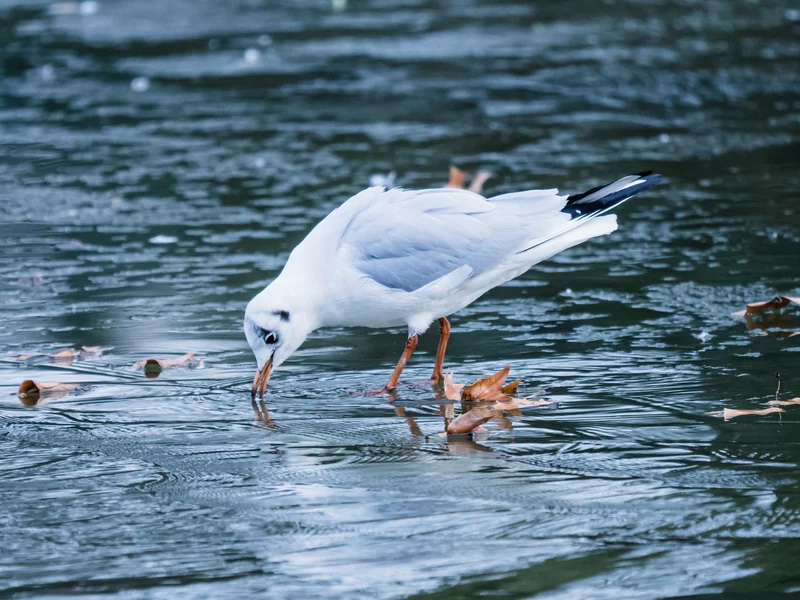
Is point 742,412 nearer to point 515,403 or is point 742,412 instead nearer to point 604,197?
point 515,403

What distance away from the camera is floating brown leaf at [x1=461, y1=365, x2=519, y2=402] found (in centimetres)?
516

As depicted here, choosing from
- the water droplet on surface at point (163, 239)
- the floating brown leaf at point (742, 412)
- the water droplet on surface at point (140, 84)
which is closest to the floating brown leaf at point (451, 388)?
the floating brown leaf at point (742, 412)

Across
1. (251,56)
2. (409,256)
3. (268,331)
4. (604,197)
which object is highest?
(251,56)

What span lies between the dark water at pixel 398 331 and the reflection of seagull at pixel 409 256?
305 mm

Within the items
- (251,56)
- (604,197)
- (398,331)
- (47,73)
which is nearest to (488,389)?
(604,197)

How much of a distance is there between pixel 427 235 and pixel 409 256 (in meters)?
0.13

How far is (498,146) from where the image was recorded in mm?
10453

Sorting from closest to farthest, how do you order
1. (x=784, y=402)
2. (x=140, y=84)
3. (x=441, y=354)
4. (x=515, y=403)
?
(x=784, y=402), (x=515, y=403), (x=441, y=354), (x=140, y=84)

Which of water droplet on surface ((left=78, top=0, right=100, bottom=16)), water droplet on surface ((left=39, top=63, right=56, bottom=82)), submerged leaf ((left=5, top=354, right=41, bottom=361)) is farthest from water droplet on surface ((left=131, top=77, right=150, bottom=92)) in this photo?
submerged leaf ((left=5, top=354, right=41, bottom=361))

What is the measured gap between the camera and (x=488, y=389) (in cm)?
521

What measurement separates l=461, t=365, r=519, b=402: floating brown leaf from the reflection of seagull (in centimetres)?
37

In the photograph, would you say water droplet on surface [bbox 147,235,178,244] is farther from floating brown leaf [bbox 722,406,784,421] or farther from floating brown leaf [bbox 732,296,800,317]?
floating brown leaf [bbox 722,406,784,421]

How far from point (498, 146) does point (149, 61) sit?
4.99 metres

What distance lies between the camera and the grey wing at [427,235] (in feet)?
17.7
